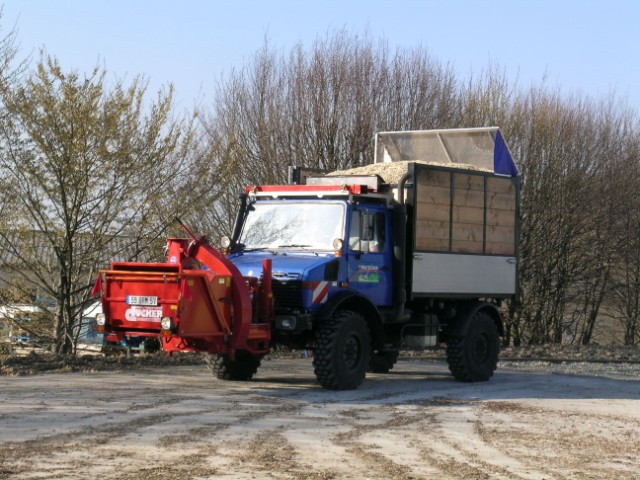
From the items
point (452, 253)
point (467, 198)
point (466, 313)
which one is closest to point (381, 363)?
point (466, 313)

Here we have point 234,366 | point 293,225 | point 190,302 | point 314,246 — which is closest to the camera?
point 190,302

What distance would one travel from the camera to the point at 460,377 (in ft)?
53.5

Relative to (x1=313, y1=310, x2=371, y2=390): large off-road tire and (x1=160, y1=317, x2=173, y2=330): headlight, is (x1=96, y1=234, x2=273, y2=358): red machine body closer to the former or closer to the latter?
(x1=160, y1=317, x2=173, y2=330): headlight

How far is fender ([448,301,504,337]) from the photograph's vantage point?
16.2 m

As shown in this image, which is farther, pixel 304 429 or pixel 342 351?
pixel 342 351

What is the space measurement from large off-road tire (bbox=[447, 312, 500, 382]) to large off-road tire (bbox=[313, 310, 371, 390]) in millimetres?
2150

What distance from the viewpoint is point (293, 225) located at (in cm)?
1480

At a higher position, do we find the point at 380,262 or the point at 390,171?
the point at 390,171

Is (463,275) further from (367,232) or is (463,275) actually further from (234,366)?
(234,366)

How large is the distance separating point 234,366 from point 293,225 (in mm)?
2190

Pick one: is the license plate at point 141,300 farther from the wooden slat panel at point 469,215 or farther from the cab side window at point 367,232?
the wooden slat panel at point 469,215

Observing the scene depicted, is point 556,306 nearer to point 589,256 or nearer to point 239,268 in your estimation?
point 589,256

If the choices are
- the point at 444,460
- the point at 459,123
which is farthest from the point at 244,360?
the point at 459,123

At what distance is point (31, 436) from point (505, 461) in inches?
168
